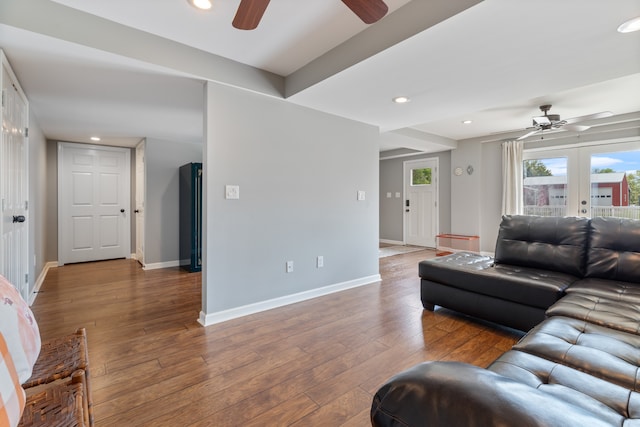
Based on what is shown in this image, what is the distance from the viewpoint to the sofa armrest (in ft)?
1.78

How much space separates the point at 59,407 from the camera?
0.96 meters

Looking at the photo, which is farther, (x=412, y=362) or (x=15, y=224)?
(x=15, y=224)

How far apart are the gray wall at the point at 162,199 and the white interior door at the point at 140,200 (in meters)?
0.21

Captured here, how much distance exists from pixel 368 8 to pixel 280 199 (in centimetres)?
196

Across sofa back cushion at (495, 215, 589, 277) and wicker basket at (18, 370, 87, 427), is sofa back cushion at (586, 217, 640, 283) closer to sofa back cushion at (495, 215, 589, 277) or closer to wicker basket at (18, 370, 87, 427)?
sofa back cushion at (495, 215, 589, 277)

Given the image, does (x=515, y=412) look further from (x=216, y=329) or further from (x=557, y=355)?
(x=216, y=329)

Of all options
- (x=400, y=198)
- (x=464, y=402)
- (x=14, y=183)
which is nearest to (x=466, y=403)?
(x=464, y=402)

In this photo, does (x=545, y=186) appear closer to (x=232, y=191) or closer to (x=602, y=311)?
(x=602, y=311)

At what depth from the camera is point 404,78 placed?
2504 millimetres

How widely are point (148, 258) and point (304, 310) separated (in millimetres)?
3203

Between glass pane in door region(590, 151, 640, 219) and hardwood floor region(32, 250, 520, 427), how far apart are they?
357 cm

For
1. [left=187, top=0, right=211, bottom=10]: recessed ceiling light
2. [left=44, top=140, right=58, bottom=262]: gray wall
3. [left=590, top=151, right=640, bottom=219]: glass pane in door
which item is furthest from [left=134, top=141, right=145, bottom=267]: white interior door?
[left=590, top=151, right=640, bottom=219]: glass pane in door

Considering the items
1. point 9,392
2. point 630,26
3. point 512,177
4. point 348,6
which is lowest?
point 9,392

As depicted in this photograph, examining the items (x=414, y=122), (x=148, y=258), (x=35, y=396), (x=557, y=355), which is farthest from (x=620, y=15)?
(x=148, y=258)
